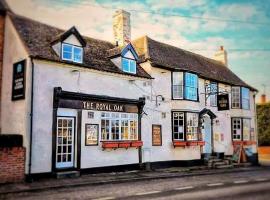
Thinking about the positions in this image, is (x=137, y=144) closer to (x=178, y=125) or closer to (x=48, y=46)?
(x=178, y=125)

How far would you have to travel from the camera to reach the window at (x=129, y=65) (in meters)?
19.0

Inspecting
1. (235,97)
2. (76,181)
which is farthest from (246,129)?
(76,181)

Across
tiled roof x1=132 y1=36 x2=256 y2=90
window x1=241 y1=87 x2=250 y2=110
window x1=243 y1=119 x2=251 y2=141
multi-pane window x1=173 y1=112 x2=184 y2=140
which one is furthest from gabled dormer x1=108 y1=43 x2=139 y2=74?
window x1=243 y1=119 x2=251 y2=141

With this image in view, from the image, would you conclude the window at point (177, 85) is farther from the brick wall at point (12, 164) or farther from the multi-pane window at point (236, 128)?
the brick wall at point (12, 164)

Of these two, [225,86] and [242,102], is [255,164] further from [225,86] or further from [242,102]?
[225,86]

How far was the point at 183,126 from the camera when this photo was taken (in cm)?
2166

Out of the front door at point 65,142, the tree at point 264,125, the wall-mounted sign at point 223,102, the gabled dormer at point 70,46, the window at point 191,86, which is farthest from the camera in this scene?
the tree at point 264,125

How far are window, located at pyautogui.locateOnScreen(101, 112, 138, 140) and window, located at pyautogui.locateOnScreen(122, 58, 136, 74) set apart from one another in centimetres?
271

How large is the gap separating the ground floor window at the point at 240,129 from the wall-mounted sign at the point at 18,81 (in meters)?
18.3

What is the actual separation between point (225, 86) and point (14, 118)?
17869mm

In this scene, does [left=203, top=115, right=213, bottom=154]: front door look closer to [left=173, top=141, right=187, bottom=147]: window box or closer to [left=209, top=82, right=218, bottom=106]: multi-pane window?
[left=209, top=82, right=218, bottom=106]: multi-pane window

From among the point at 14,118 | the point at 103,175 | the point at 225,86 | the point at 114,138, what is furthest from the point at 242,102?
the point at 14,118

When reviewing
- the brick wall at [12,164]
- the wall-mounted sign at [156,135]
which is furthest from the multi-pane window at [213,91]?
the brick wall at [12,164]

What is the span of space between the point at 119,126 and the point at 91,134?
6.68ft
